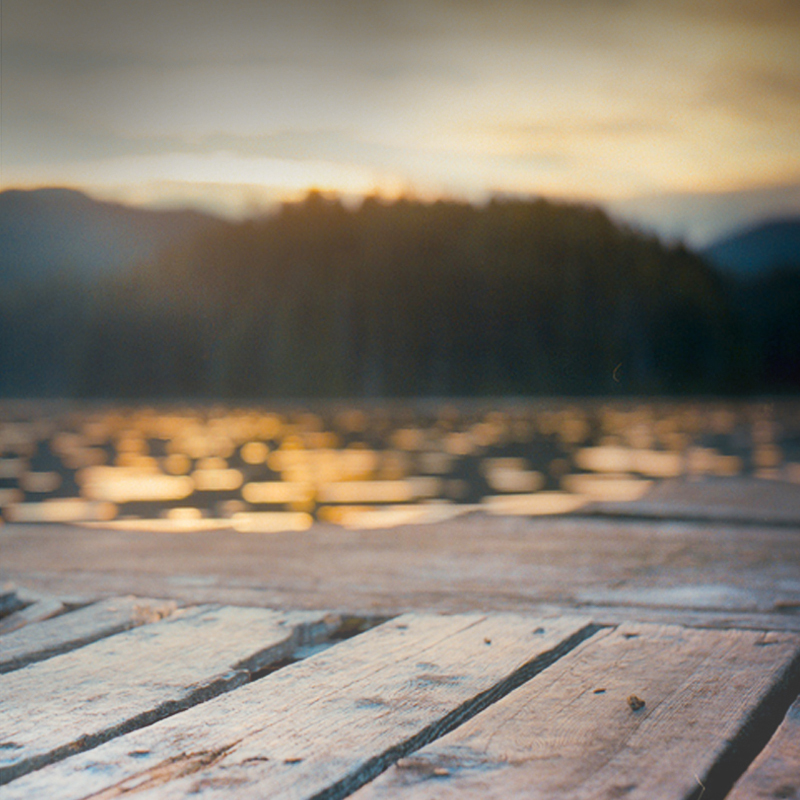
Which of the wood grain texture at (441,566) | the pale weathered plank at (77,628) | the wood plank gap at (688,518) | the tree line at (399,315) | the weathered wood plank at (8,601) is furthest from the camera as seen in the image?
the tree line at (399,315)

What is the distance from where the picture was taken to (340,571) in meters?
2.81

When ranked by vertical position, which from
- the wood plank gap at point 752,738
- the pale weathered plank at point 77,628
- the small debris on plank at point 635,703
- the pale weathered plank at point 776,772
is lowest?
the pale weathered plank at point 77,628

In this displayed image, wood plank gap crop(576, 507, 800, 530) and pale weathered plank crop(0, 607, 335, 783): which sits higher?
pale weathered plank crop(0, 607, 335, 783)

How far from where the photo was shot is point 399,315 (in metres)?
59.0

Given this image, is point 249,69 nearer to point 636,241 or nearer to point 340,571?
point 340,571

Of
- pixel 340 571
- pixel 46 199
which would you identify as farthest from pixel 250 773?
pixel 46 199

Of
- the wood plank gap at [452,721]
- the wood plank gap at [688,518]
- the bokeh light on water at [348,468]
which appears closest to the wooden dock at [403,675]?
the wood plank gap at [452,721]

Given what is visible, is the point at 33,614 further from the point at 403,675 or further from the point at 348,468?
the point at 348,468

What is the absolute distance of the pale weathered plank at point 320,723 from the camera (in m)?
1.09

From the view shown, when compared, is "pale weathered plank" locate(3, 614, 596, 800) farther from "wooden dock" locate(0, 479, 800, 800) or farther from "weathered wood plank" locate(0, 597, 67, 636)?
"weathered wood plank" locate(0, 597, 67, 636)

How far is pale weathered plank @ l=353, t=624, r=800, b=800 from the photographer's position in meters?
1.09

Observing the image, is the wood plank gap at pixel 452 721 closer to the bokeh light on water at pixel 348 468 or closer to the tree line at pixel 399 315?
the bokeh light on water at pixel 348 468

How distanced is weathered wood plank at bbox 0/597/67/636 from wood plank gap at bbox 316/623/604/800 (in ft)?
3.40

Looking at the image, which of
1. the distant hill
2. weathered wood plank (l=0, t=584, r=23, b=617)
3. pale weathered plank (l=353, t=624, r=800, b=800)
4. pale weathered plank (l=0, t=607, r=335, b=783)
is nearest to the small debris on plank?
pale weathered plank (l=353, t=624, r=800, b=800)
